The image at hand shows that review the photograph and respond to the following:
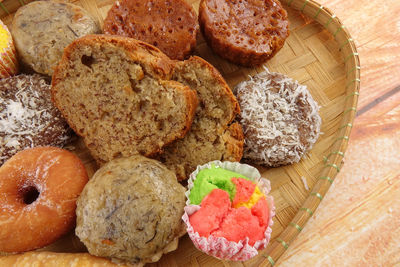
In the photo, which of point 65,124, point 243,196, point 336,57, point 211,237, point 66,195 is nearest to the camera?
point 211,237

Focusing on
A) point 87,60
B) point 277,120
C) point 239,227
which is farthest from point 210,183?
point 87,60

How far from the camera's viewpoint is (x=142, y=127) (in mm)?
2266

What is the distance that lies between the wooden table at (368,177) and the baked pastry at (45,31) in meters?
2.39

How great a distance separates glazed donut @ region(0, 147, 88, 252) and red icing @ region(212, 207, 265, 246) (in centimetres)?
99

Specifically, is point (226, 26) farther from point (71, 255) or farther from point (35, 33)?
point (71, 255)

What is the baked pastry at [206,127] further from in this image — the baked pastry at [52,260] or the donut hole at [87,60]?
the baked pastry at [52,260]

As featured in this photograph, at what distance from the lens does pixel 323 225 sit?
2.70 m

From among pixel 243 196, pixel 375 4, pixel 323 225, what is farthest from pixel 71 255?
pixel 375 4

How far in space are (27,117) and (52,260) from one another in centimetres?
102

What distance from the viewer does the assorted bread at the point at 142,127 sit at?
1926 millimetres

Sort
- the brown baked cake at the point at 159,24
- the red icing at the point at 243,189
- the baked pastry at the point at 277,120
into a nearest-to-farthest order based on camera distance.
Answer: the red icing at the point at 243,189 < the baked pastry at the point at 277,120 < the brown baked cake at the point at 159,24

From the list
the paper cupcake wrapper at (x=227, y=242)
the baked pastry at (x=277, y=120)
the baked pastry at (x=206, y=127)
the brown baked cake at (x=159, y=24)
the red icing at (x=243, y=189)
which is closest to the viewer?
the paper cupcake wrapper at (x=227, y=242)

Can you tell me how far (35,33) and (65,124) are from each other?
→ 2.40 feet

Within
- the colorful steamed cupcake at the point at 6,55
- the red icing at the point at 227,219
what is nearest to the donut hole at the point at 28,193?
the colorful steamed cupcake at the point at 6,55
